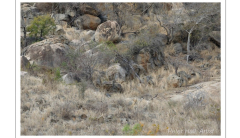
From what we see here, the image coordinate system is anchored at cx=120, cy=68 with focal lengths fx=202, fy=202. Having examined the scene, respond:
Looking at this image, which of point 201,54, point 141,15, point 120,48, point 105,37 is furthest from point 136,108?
point 141,15

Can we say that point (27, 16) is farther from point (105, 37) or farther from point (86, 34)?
point (105, 37)

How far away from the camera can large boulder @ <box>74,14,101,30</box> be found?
16695mm

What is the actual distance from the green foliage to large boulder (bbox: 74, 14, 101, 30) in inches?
122

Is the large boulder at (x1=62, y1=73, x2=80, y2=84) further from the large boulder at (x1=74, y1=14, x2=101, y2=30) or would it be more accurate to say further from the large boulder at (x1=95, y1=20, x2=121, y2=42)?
the large boulder at (x1=74, y1=14, x2=101, y2=30)

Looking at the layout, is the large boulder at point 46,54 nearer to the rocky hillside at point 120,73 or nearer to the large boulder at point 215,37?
the rocky hillside at point 120,73

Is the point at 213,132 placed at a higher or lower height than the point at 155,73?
lower

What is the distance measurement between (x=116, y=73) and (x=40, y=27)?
24.3 ft

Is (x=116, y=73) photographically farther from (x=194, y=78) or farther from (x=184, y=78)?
(x=194, y=78)

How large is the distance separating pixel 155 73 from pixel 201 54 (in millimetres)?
5666

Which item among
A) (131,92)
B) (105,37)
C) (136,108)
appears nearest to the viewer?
(136,108)

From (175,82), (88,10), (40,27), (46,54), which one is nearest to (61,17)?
(88,10)

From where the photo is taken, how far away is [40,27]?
1359cm

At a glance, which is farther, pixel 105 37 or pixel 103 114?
pixel 105 37

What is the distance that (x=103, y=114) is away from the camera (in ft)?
17.0
